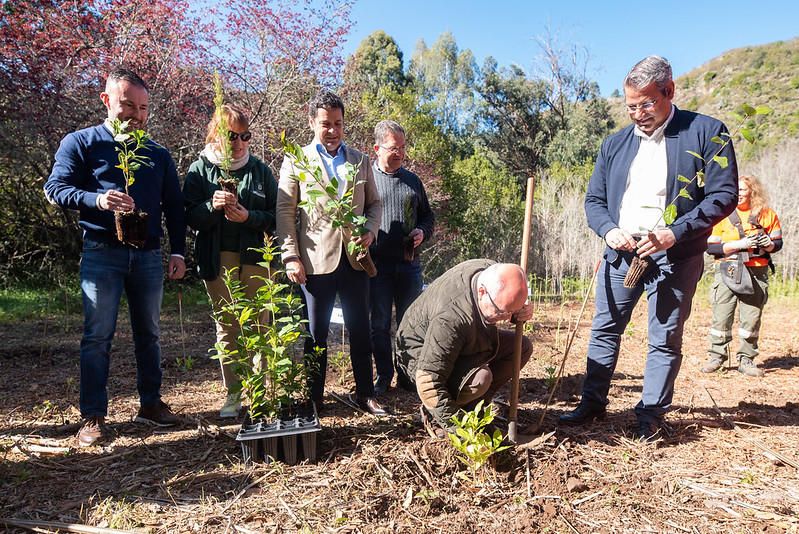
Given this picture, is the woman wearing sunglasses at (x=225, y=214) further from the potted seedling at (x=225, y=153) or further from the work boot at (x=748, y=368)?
the work boot at (x=748, y=368)

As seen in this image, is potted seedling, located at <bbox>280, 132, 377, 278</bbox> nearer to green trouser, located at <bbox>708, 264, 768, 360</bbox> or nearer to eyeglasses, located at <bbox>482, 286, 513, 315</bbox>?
eyeglasses, located at <bbox>482, 286, 513, 315</bbox>

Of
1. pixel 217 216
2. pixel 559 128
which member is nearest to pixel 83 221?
pixel 217 216

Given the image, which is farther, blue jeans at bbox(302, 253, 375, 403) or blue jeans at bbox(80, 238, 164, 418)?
blue jeans at bbox(302, 253, 375, 403)

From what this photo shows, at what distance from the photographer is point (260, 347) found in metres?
2.44

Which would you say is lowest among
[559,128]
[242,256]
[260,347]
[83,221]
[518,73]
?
[260,347]

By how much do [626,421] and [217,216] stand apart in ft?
9.22

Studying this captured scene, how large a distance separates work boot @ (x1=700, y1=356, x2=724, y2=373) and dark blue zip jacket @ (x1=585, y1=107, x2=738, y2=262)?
2443 millimetres

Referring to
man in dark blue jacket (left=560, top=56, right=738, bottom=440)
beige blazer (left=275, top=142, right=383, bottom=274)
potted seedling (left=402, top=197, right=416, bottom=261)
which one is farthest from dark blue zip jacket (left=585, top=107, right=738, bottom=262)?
beige blazer (left=275, top=142, right=383, bottom=274)

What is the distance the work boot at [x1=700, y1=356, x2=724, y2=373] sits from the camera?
4.44 meters

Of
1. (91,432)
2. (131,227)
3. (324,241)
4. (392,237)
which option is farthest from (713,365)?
(91,432)

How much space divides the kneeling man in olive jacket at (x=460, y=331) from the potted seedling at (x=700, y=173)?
650 millimetres

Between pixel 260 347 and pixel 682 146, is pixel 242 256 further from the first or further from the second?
pixel 682 146

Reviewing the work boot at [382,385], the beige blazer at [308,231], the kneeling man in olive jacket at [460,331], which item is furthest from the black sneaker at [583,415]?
the beige blazer at [308,231]

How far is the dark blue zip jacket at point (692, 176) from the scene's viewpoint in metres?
2.45
